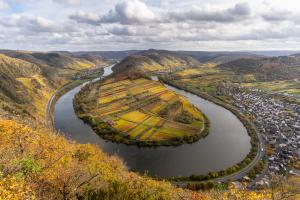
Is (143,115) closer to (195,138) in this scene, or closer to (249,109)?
(195,138)

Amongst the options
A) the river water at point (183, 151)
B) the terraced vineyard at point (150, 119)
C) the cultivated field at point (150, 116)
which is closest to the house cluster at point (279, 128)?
the river water at point (183, 151)

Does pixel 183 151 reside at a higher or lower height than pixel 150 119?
lower

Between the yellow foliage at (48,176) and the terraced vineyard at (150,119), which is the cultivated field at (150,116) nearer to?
the terraced vineyard at (150,119)

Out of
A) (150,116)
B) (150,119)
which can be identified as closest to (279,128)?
(150,119)

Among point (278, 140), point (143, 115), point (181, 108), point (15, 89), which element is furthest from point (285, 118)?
point (15, 89)

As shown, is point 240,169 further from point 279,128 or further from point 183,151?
point 279,128
